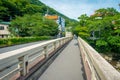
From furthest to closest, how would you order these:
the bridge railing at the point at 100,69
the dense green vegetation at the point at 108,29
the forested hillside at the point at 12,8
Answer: the forested hillside at the point at 12,8 → the dense green vegetation at the point at 108,29 → the bridge railing at the point at 100,69

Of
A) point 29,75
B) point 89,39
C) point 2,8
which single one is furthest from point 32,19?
point 29,75

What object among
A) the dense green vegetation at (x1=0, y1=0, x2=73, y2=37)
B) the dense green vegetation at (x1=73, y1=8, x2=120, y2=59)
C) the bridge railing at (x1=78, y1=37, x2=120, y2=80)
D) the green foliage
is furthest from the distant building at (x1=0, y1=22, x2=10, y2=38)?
the bridge railing at (x1=78, y1=37, x2=120, y2=80)

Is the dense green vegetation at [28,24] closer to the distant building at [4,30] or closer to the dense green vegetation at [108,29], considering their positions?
the distant building at [4,30]

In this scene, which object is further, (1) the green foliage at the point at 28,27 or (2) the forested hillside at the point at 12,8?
(2) the forested hillside at the point at 12,8

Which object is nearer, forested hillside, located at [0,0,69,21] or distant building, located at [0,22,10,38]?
distant building, located at [0,22,10,38]

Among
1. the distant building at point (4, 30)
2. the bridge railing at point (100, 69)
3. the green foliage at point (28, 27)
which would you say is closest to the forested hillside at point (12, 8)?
the distant building at point (4, 30)

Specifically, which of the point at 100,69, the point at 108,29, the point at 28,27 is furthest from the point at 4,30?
the point at 100,69

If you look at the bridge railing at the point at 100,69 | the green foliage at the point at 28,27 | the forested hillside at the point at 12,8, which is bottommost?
the bridge railing at the point at 100,69

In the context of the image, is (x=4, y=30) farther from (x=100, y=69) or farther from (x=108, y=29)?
(x=100, y=69)

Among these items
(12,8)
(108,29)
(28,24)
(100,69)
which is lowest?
(100,69)

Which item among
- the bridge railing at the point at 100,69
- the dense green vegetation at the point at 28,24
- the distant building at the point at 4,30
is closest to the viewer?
the bridge railing at the point at 100,69

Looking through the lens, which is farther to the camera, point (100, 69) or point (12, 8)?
point (12, 8)

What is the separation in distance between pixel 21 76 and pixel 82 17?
1535 inches

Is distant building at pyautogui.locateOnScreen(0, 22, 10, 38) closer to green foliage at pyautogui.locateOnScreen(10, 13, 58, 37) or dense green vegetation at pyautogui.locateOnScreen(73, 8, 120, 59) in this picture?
green foliage at pyautogui.locateOnScreen(10, 13, 58, 37)
